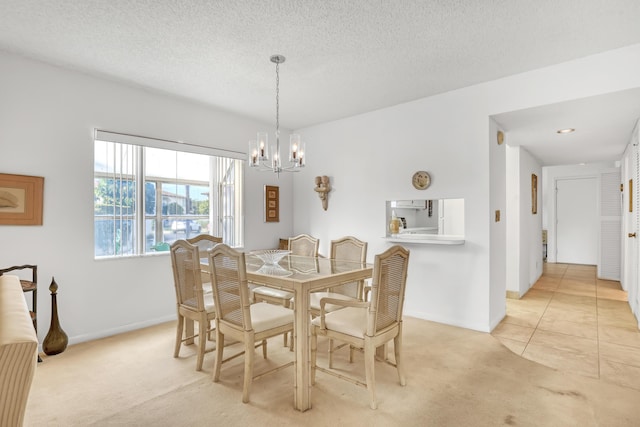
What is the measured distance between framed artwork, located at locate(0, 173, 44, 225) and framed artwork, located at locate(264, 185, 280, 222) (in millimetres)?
2546

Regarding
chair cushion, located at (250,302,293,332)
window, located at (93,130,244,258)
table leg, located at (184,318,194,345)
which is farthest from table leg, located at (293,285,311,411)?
window, located at (93,130,244,258)

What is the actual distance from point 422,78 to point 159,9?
2313 millimetres

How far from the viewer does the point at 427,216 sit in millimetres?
4336

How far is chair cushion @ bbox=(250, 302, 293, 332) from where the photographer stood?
2.25 meters

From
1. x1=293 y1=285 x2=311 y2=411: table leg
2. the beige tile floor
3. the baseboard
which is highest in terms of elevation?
x1=293 y1=285 x2=311 y2=411: table leg

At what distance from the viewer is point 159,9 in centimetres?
221

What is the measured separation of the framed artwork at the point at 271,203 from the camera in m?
4.93

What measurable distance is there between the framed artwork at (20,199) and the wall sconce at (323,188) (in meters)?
3.04

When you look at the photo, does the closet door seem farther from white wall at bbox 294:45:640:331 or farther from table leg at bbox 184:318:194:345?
table leg at bbox 184:318:194:345

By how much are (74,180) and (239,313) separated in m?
2.18

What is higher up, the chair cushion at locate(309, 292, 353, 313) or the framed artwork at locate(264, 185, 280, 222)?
the framed artwork at locate(264, 185, 280, 222)

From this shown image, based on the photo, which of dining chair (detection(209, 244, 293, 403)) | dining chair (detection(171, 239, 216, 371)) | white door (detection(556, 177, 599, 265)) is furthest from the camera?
white door (detection(556, 177, 599, 265))

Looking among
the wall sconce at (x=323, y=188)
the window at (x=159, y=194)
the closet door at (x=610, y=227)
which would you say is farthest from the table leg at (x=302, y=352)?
the closet door at (x=610, y=227)

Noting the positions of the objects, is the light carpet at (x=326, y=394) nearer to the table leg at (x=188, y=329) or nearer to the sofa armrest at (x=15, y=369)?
the table leg at (x=188, y=329)
